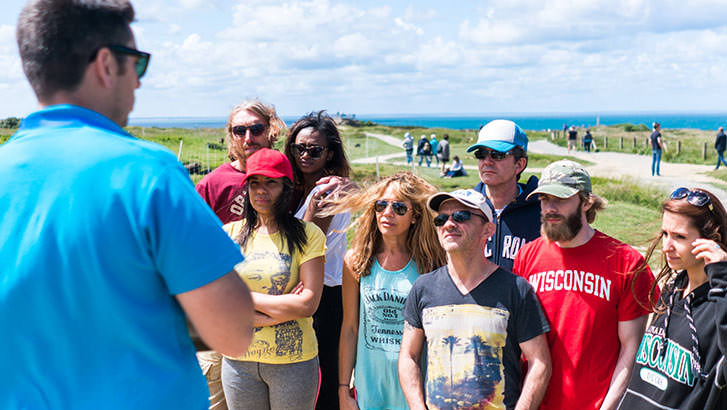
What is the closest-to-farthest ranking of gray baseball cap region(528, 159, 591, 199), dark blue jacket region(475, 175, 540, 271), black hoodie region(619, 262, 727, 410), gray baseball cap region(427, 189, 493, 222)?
black hoodie region(619, 262, 727, 410) < gray baseball cap region(427, 189, 493, 222) < gray baseball cap region(528, 159, 591, 199) < dark blue jacket region(475, 175, 540, 271)

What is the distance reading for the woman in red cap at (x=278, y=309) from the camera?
128 inches

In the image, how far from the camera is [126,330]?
143 centimetres

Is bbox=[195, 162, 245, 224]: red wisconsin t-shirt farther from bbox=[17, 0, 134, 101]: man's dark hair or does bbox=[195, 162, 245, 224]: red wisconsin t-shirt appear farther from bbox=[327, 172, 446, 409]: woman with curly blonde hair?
bbox=[17, 0, 134, 101]: man's dark hair

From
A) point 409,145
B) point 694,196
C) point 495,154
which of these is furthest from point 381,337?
point 409,145

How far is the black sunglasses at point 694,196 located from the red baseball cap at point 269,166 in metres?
2.00

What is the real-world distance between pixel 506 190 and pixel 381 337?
1.25 meters

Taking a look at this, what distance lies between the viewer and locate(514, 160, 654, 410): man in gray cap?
2.86m

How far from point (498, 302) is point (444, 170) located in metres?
21.9

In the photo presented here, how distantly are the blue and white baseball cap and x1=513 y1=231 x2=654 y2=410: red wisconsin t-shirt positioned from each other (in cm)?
103

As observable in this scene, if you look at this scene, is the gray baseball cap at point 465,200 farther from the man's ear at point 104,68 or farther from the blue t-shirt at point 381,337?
the man's ear at point 104,68

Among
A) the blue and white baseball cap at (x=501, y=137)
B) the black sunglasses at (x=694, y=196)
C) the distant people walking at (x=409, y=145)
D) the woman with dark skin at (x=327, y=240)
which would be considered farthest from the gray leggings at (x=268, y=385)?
the distant people walking at (x=409, y=145)

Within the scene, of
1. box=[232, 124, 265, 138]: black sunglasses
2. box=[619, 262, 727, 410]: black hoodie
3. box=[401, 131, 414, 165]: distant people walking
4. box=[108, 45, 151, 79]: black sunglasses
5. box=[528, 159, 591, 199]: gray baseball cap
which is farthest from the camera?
box=[401, 131, 414, 165]: distant people walking

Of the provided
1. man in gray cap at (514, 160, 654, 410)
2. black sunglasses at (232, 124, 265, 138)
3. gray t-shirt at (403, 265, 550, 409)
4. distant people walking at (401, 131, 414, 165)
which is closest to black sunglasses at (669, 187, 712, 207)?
man in gray cap at (514, 160, 654, 410)

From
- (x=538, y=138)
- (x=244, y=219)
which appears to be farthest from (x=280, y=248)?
(x=538, y=138)
